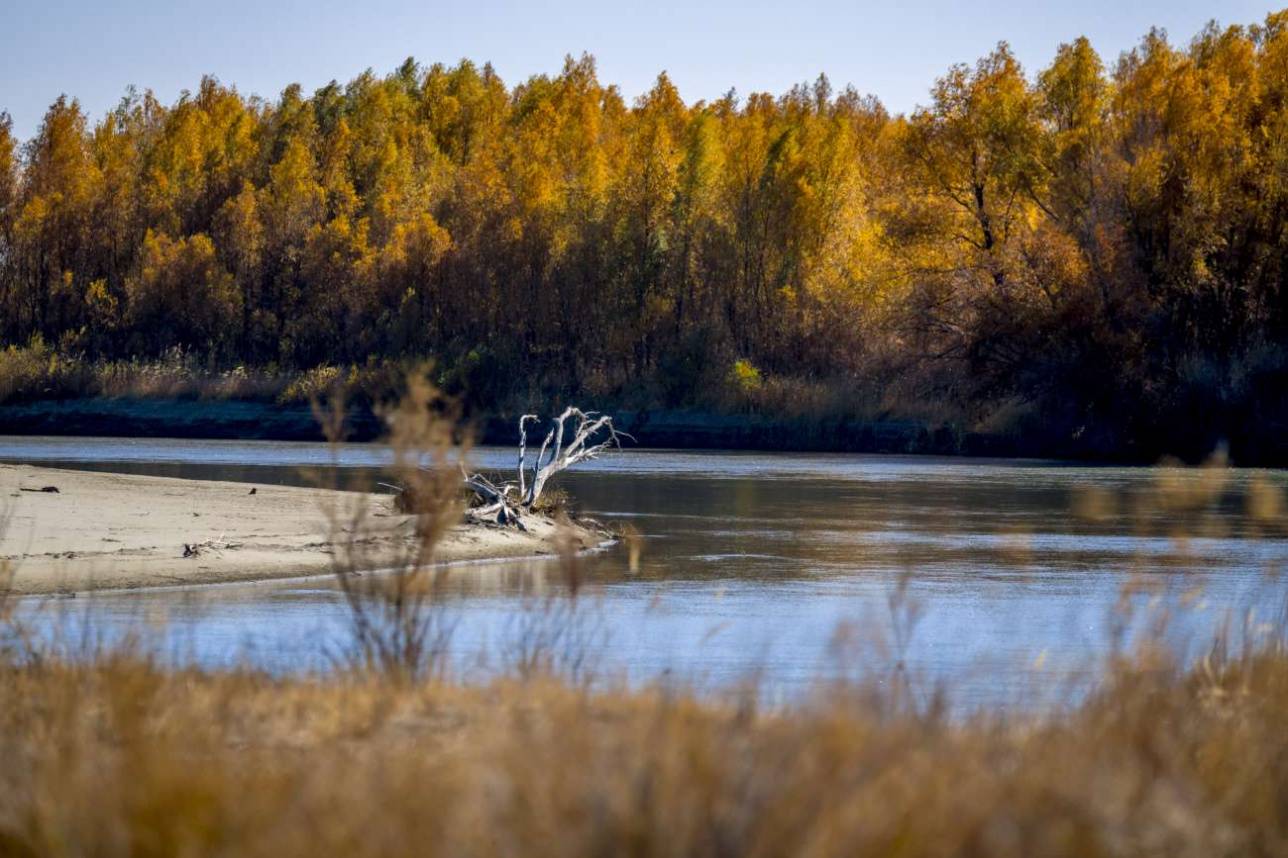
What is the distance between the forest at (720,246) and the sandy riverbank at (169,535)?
99.6ft

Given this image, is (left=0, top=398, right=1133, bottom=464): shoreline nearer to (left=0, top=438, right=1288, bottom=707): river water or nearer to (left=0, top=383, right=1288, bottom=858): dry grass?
(left=0, top=438, right=1288, bottom=707): river water

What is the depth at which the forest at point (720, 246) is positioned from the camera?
175 ft

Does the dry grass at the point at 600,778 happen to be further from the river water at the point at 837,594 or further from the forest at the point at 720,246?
the forest at the point at 720,246

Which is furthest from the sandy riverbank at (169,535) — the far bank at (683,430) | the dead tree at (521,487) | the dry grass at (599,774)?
the far bank at (683,430)

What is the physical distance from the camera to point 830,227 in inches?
2589

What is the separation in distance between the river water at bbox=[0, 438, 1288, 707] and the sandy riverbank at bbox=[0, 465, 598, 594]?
0.77m

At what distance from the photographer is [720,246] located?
68.2 metres

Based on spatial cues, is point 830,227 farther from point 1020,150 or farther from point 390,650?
point 390,650

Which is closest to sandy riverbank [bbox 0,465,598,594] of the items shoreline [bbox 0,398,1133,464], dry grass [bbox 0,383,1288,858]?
dry grass [bbox 0,383,1288,858]

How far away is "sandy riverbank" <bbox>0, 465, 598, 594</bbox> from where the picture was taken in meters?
18.0

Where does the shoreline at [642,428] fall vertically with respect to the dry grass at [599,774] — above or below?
above

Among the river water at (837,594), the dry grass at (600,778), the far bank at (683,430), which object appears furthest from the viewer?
the far bank at (683,430)

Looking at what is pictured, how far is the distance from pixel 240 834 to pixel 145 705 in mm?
2245

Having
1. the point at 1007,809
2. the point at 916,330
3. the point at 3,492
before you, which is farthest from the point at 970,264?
the point at 1007,809
